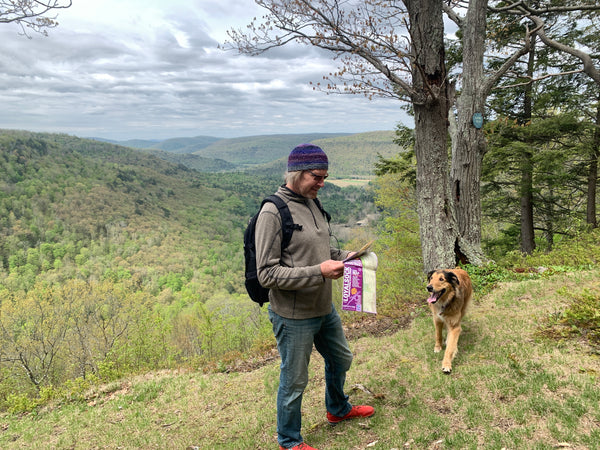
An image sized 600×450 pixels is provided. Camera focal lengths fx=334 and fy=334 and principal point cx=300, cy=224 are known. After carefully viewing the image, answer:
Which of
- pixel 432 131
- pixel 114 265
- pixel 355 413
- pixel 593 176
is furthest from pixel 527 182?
pixel 114 265

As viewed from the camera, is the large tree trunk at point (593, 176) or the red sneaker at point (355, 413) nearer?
the red sneaker at point (355, 413)

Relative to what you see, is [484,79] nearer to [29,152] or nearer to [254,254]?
[254,254]

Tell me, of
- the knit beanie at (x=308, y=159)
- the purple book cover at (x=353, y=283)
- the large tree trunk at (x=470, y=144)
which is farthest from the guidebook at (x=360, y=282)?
the large tree trunk at (x=470, y=144)

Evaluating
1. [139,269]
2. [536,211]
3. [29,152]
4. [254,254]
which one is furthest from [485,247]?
[29,152]

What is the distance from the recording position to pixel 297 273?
241 cm

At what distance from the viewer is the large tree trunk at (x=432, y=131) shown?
586 cm

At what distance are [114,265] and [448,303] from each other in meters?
96.4

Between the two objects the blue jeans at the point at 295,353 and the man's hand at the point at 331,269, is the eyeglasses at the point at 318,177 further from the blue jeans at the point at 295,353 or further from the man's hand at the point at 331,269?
the blue jeans at the point at 295,353

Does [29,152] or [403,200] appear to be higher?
[29,152]

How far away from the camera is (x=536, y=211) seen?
14.8 metres

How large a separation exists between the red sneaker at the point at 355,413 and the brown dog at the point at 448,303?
124 cm

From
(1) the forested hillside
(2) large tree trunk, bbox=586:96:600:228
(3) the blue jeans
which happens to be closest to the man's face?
(3) the blue jeans

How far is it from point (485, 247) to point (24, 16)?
55.0ft

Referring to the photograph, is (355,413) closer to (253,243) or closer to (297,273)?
(297,273)
